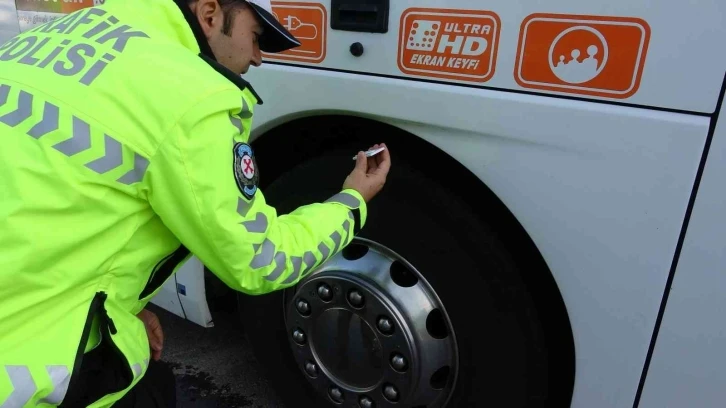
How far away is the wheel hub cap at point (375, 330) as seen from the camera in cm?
166

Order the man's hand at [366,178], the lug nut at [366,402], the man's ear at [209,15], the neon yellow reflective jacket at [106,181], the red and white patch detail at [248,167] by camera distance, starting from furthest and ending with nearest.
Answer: the lug nut at [366,402] < the man's hand at [366,178] < the man's ear at [209,15] < the red and white patch detail at [248,167] < the neon yellow reflective jacket at [106,181]

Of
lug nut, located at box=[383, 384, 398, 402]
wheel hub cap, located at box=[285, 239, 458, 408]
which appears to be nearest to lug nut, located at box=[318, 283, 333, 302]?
wheel hub cap, located at box=[285, 239, 458, 408]

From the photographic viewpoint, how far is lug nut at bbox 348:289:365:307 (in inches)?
67.9

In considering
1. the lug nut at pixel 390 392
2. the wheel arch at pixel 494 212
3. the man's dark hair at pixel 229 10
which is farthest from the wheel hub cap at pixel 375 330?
the man's dark hair at pixel 229 10

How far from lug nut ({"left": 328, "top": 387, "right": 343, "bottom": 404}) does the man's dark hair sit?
1.13m

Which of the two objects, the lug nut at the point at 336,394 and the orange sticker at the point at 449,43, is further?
the lug nut at the point at 336,394

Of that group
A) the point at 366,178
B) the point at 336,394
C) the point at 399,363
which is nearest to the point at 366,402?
the point at 336,394

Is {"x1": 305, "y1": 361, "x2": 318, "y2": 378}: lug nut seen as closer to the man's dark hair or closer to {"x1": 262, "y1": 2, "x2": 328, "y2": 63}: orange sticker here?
{"x1": 262, "y1": 2, "x2": 328, "y2": 63}: orange sticker

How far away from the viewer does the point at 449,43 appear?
1.40m

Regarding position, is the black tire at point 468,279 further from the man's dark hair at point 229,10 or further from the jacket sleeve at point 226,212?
the man's dark hair at point 229,10

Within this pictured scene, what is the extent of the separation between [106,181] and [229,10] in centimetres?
46

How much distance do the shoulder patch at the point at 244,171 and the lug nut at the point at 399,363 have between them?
0.72 metres

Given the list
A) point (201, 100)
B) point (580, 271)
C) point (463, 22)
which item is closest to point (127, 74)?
point (201, 100)

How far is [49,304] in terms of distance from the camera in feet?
3.70
